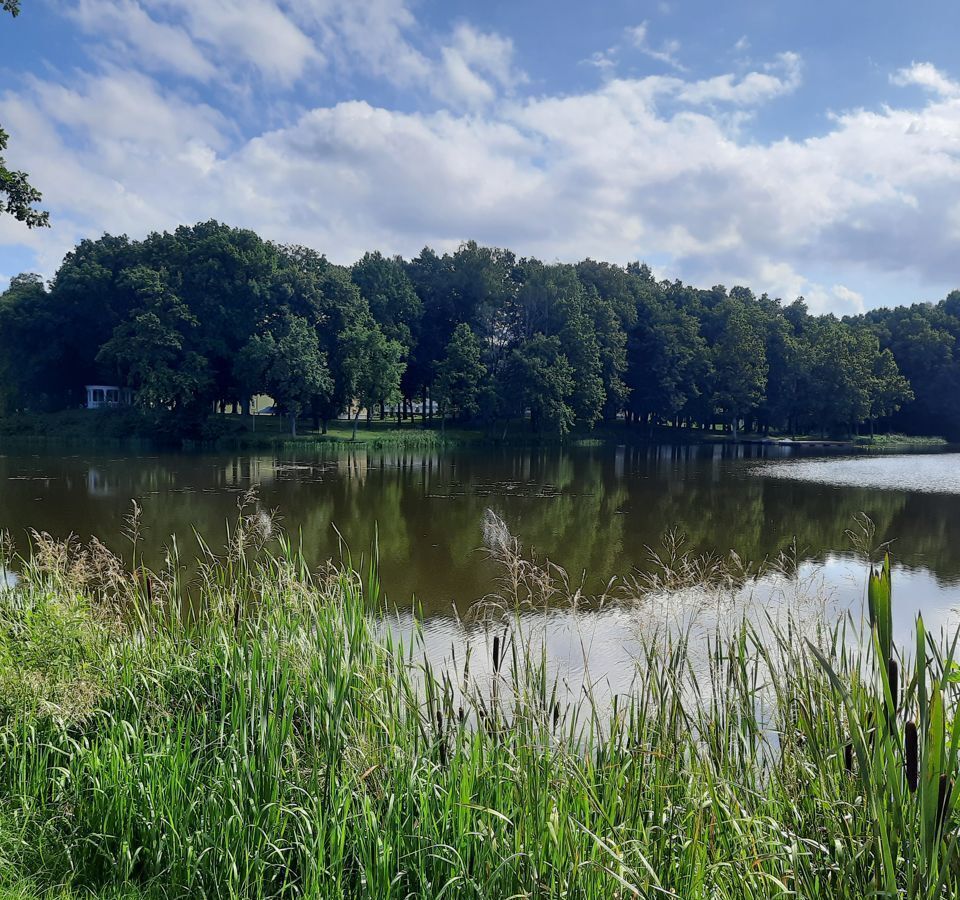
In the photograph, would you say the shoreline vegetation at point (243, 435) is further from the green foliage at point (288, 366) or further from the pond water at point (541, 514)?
the pond water at point (541, 514)

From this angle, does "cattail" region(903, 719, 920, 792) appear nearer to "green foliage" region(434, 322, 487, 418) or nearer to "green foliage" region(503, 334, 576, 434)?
"green foliage" region(434, 322, 487, 418)

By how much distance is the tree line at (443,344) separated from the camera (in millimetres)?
43125

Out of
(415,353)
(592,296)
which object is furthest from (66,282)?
(592,296)

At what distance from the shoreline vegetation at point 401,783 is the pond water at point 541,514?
5.14 feet

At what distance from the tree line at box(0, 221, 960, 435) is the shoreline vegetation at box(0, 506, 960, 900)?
1522 inches

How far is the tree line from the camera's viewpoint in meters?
43.1

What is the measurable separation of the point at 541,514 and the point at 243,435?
2655 centimetres

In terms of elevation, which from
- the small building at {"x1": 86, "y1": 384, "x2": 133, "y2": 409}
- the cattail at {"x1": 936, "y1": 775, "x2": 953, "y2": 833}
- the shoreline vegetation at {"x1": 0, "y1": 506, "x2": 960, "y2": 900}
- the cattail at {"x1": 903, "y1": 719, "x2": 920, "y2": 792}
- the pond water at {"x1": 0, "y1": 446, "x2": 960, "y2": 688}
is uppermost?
the small building at {"x1": 86, "y1": 384, "x2": 133, "y2": 409}

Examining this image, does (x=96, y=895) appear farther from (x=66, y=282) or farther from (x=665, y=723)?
(x=66, y=282)

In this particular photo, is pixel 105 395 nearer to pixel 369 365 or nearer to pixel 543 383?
pixel 369 365

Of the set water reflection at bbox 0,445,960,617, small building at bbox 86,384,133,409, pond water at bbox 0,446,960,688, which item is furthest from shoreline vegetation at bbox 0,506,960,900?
small building at bbox 86,384,133,409

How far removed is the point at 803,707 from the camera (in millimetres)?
3273

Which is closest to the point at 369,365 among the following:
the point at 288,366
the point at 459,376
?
the point at 288,366

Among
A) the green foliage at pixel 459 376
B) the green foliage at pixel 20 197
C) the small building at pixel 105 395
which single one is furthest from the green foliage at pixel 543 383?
the green foliage at pixel 20 197
